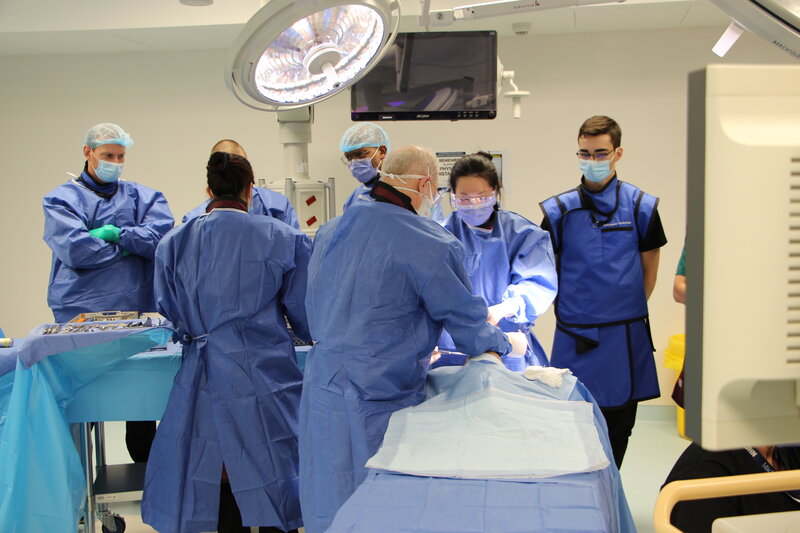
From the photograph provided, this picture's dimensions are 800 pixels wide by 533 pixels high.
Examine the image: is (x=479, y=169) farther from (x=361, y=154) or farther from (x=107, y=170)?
(x=107, y=170)

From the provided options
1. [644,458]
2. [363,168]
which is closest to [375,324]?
[363,168]

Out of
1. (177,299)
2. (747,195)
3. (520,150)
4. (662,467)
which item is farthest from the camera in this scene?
(520,150)

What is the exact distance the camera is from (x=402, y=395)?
6.61 feet

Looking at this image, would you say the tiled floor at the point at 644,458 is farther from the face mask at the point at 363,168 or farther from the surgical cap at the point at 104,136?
the face mask at the point at 363,168

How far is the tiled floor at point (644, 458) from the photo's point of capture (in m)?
3.35

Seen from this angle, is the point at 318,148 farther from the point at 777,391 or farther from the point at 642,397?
the point at 777,391

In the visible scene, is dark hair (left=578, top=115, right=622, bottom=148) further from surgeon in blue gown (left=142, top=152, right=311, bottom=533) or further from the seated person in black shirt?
the seated person in black shirt

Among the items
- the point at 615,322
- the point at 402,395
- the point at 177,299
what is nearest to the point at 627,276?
the point at 615,322

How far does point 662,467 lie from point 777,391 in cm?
351

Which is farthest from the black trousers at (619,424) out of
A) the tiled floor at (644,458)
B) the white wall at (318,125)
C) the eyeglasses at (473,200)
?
the white wall at (318,125)

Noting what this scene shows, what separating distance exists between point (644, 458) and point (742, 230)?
3.70 meters

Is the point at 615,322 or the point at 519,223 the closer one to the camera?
the point at 519,223

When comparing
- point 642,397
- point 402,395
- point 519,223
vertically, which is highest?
point 519,223

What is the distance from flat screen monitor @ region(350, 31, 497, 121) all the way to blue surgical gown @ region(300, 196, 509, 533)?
1549mm
